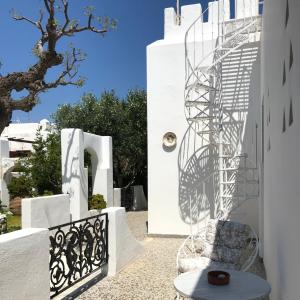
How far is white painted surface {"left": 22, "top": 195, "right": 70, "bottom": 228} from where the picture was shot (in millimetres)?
7098

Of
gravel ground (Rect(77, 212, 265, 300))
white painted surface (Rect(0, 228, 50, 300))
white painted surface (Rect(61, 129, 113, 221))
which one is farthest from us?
white painted surface (Rect(61, 129, 113, 221))

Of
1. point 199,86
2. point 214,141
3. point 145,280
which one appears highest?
point 199,86

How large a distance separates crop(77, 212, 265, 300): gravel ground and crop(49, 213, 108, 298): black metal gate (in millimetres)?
317

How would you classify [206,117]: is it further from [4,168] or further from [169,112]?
[4,168]

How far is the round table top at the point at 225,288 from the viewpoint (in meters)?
3.15

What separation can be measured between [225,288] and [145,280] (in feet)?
8.59

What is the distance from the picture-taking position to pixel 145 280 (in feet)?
18.8

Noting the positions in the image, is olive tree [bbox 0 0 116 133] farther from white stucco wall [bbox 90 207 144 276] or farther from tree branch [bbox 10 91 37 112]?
white stucco wall [bbox 90 207 144 276]

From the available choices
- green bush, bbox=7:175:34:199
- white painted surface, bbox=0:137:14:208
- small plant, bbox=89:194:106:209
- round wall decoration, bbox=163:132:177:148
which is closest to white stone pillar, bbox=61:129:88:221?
small plant, bbox=89:194:106:209

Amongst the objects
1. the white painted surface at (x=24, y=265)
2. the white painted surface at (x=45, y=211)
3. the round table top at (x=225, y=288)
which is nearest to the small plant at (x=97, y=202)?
the white painted surface at (x=45, y=211)

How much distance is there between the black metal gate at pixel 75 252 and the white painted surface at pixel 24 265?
0.44 m

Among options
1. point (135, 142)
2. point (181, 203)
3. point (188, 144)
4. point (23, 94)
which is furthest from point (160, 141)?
point (135, 142)

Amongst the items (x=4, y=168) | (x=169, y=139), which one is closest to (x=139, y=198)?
(x=4, y=168)

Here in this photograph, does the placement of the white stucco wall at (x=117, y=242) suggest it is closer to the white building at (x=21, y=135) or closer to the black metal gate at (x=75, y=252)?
the black metal gate at (x=75, y=252)
